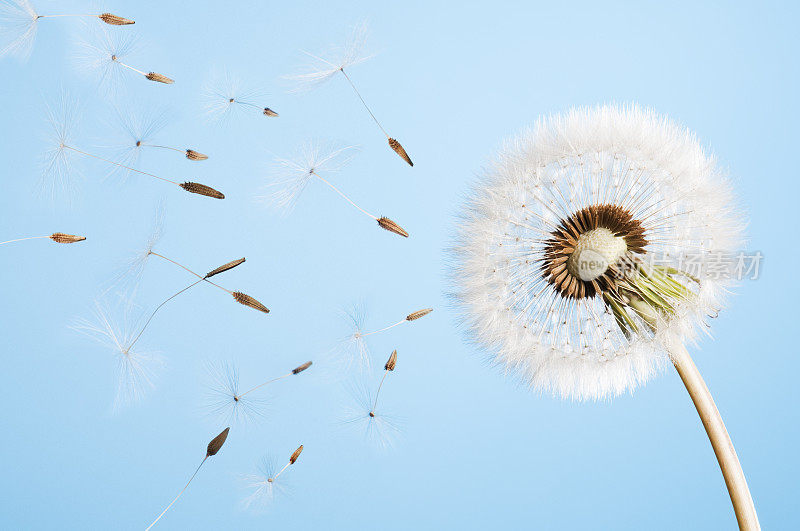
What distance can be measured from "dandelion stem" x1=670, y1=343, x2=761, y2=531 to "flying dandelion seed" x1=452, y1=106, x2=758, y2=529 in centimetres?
15

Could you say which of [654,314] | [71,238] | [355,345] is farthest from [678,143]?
[71,238]

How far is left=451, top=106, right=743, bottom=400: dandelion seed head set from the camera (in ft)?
8.26

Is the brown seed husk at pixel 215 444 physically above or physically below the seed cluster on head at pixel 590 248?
below

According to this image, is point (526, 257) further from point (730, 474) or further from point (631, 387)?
point (730, 474)

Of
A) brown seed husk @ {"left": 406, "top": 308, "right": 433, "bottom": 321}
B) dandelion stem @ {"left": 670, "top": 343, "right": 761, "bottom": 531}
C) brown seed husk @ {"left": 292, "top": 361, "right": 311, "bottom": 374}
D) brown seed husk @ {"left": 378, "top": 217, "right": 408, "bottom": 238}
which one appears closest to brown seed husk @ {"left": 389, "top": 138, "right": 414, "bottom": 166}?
brown seed husk @ {"left": 378, "top": 217, "right": 408, "bottom": 238}

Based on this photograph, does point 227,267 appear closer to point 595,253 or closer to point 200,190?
point 200,190

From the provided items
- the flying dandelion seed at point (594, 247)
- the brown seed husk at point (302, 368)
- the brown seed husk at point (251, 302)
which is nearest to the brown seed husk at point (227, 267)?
the brown seed husk at point (251, 302)

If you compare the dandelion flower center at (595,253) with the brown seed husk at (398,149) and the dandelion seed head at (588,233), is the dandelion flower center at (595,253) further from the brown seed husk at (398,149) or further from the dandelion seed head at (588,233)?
the brown seed husk at (398,149)

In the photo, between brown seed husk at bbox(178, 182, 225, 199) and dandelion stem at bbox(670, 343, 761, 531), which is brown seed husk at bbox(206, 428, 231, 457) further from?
dandelion stem at bbox(670, 343, 761, 531)

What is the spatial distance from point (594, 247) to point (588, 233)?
0.10 m

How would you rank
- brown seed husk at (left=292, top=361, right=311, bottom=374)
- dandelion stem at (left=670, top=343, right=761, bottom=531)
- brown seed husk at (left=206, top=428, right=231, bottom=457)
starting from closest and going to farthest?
dandelion stem at (left=670, top=343, right=761, bottom=531), brown seed husk at (left=206, top=428, right=231, bottom=457), brown seed husk at (left=292, top=361, right=311, bottom=374)

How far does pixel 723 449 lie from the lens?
7.11 feet

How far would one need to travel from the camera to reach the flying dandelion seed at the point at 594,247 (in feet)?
8.04

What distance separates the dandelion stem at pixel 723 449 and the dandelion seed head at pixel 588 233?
0.59 ft
